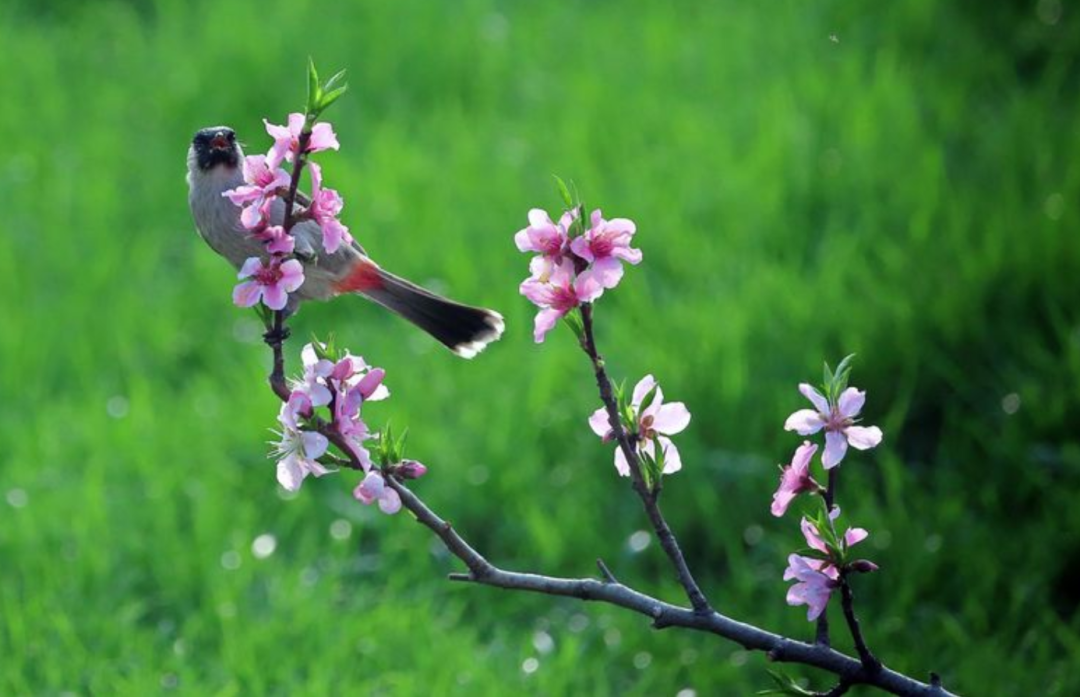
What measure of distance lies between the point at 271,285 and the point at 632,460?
1.81ft

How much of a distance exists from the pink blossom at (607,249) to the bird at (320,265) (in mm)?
1027

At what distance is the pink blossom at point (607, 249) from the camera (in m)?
2.14

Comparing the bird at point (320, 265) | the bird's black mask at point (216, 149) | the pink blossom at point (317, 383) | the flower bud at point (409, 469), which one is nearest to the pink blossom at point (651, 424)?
the flower bud at point (409, 469)

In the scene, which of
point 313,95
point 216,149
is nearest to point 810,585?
point 313,95

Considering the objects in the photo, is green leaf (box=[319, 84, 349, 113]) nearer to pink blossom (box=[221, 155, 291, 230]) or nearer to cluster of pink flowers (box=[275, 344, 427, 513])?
pink blossom (box=[221, 155, 291, 230])

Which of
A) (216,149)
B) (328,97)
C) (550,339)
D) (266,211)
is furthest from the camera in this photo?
(550,339)

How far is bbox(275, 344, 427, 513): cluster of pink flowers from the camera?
7.04 ft

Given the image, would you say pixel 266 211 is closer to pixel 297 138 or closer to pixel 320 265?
pixel 297 138

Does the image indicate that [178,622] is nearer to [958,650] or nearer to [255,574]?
[255,574]

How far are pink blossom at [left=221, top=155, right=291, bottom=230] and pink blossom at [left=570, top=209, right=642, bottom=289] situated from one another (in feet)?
1.35

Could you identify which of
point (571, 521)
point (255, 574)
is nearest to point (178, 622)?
point (255, 574)

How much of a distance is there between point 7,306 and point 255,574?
6.43 feet

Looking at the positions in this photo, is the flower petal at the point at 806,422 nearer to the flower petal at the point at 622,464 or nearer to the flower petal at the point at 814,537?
the flower petal at the point at 814,537

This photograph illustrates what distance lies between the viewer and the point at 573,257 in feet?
7.09
